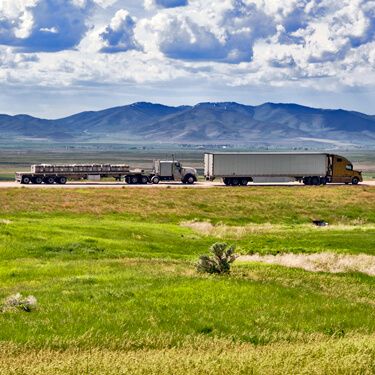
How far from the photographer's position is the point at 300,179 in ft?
316

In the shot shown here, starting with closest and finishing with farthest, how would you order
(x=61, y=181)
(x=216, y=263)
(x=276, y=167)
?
(x=216, y=263) < (x=61, y=181) < (x=276, y=167)

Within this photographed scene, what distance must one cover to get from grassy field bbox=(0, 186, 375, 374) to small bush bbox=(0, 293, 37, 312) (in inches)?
10.3

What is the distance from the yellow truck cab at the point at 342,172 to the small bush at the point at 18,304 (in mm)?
79451

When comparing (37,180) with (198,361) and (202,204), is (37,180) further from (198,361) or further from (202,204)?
(198,361)

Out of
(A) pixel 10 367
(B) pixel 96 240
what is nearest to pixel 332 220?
(B) pixel 96 240

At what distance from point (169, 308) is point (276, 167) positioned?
74.6 m

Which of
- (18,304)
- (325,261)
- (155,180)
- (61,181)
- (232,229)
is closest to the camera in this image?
(18,304)

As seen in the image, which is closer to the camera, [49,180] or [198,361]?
[198,361]

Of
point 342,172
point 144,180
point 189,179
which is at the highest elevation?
point 342,172

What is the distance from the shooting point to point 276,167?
94.8 metres

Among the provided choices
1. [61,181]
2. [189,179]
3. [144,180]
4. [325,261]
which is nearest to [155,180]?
[144,180]

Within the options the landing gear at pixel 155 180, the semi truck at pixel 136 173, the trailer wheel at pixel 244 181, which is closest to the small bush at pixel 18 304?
the semi truck at pixel 136 173

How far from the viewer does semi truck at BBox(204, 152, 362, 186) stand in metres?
93.8

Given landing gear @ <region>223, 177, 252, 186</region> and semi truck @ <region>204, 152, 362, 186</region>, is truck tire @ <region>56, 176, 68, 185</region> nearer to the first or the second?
semi truck @ <region>204, 152, 362, 186</region>
